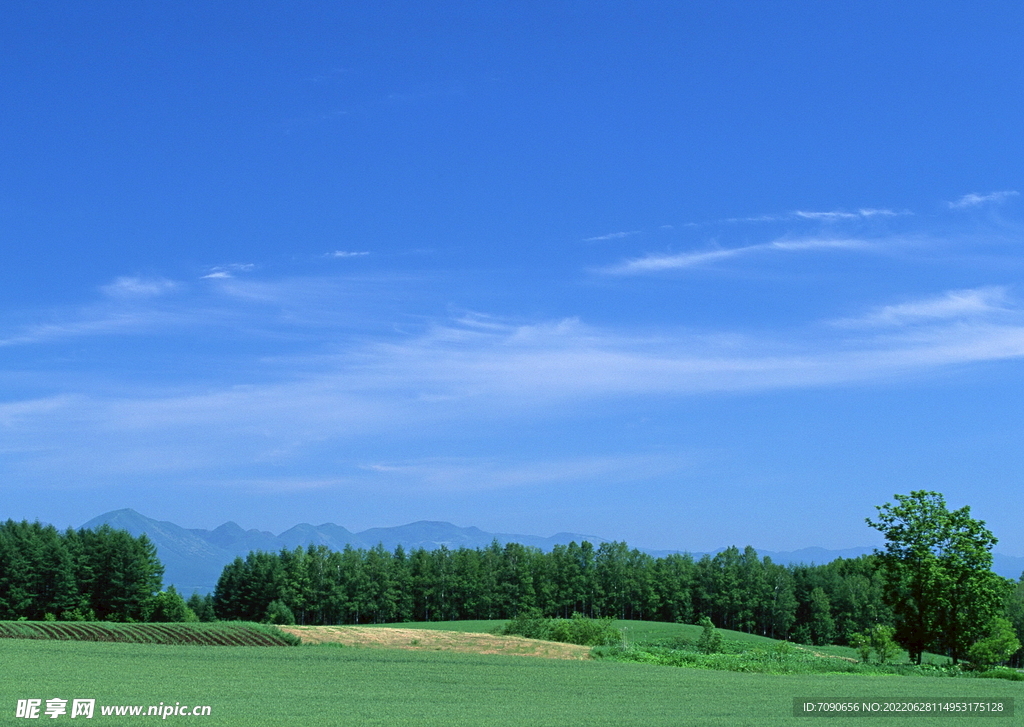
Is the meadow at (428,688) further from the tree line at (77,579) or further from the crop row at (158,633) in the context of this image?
the tree line at (77,579)

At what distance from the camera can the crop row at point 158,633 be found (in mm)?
54656

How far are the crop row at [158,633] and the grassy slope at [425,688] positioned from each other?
188 inches

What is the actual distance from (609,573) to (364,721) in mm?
95655

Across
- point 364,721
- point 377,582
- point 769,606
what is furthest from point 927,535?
point 377,582

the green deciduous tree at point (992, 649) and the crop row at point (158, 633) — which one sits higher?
the green deciduous tree at point (992, 649)

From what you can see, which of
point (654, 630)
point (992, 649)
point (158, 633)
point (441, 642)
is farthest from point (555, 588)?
point (992, 649)

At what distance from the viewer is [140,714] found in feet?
83.8

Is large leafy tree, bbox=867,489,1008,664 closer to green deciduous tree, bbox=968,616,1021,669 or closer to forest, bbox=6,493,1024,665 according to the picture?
green deciduous tree, bbox=968,616,1021,669

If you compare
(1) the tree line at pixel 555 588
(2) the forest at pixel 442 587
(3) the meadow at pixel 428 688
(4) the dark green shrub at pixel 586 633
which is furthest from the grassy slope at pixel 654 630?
(3) the meadow at pixel 428 688

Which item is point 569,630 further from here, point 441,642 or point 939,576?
point 939,576

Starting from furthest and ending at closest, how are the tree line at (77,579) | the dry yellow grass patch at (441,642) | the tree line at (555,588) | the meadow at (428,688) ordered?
the tree line at (555,588)
the tree line at (77,579)
the dry yellow grass patch at (441,642)
the meadow at (428,688)

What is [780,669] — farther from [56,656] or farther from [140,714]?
[56,656]

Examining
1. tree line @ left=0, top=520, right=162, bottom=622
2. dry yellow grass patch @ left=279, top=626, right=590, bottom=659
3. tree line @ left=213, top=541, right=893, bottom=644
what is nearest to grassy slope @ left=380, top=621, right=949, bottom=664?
tree line @ left=213, top=541, right=893, bottom=644

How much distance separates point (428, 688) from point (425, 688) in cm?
12
